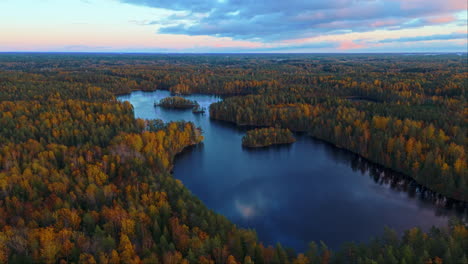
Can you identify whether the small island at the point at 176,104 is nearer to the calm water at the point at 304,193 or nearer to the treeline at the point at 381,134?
the treeline at the point at 381,134

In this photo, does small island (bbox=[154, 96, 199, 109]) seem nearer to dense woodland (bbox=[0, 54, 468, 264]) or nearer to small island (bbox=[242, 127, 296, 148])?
dense woodland (bbox=[0, 54, 468, 264])

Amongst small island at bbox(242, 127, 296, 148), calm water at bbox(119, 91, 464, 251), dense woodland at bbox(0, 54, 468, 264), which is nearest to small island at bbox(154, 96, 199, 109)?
dense woodland at bbox(0, 54, 468, 264)

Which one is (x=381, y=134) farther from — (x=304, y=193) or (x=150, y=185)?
(x=150, y=185)

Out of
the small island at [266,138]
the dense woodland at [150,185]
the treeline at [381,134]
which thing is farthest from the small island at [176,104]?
the small island at [266,138]

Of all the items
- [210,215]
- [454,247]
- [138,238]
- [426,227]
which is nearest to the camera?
[454,247]

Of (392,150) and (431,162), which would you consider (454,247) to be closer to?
(431,162)

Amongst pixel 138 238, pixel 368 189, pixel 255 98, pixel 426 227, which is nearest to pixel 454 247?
pixel 426 227
